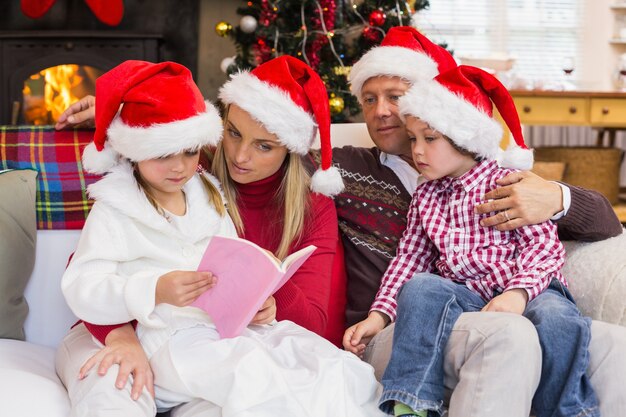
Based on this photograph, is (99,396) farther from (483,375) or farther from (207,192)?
(483,375)

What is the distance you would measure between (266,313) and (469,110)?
0.63 m

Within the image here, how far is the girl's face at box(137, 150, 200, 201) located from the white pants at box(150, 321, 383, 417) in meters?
0.30

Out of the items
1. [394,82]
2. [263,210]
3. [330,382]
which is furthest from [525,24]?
[330,382]

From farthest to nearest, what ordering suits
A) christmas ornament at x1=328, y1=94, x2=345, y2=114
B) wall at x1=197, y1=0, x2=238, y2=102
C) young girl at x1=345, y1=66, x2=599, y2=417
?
wall at x1=197, y1=0, x2=238, y2=102
christmas ornament at x1=328, y1=94, x2=345, y2=114
young girl at x1=345, y1=66, x2=599, y2=417

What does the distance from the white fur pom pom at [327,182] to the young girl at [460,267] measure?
0.61 ft

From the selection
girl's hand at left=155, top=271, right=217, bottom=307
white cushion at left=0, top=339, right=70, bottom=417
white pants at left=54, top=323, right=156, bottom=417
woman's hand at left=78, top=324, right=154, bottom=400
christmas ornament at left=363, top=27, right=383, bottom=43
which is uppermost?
christmas ornament at left=363, top=27, right=383, bottom=43

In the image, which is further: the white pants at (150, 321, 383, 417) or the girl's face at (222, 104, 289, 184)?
the girl's face at (222, 104, 289, 184)

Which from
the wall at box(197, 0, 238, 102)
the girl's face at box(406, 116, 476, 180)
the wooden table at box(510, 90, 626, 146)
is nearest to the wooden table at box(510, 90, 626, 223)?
the wooden table at box(510, 90, 626, 146)

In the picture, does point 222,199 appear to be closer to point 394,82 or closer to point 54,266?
point 54,266

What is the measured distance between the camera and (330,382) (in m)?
1.48

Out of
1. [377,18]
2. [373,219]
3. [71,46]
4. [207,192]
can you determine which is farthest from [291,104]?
[71,46]

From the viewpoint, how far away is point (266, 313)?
164cm

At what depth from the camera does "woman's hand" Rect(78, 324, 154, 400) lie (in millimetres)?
1455

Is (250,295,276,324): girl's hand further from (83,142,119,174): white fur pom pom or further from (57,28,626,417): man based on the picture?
(83,142,119,174): white fur pom pom
